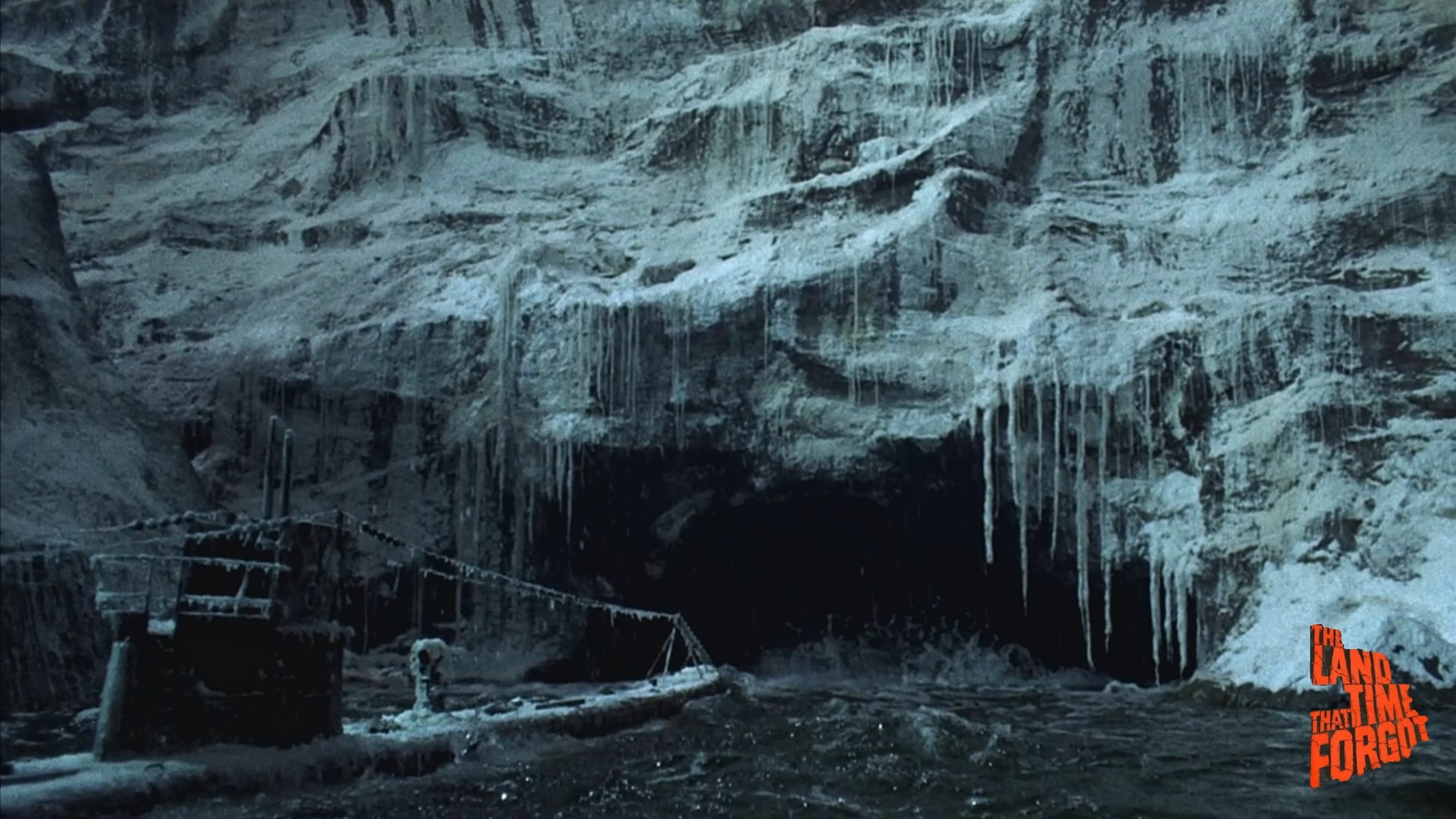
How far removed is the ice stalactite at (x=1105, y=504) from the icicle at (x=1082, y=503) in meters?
0.25

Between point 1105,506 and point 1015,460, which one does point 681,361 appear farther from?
point 1105,506

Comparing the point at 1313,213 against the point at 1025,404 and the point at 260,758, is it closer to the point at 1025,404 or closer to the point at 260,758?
the point at 1025,404

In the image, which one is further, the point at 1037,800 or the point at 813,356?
the point at 813,356

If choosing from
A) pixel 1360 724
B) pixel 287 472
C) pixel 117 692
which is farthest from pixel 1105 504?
pixel 117 692

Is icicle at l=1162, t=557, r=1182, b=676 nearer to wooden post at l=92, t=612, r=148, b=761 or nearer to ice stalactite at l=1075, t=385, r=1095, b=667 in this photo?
ice stalactite at l=1075, t=385, r=1095, b=667

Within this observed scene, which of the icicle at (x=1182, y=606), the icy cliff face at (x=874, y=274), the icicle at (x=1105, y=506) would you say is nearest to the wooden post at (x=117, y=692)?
the icy cliff face at (x=874, y=274)

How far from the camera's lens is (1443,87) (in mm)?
22484

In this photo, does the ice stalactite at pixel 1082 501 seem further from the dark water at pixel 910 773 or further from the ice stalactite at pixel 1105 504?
the dark water at pixel 910 773

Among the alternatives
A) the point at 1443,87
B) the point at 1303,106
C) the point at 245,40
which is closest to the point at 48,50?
the point at 245,40

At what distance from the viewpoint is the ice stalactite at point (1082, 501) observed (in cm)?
2095

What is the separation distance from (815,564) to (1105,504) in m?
6.00

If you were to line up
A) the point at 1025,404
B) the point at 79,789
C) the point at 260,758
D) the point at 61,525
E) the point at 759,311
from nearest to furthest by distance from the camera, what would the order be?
the point at 79,789 < the point at 260,758 < the point at 61,525 < the point at 1025,404 < the point at 759,311

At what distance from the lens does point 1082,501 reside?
69.5ft

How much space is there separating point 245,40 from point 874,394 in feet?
61.8
